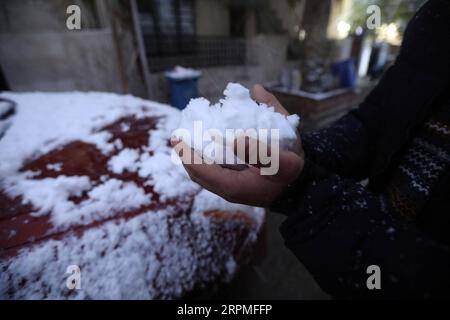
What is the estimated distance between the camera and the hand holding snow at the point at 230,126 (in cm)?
91

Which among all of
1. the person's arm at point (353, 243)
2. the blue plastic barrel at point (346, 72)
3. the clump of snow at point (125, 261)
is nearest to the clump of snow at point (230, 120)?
the person's arm at point (353, 243)

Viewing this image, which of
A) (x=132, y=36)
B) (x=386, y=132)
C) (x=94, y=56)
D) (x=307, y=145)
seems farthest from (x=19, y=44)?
(x=386, y=132)

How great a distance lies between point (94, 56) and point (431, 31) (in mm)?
6154

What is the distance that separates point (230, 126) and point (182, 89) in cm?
526

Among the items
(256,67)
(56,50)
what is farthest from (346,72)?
(56,50)

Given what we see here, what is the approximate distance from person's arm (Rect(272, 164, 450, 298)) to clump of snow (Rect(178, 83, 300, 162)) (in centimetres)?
21

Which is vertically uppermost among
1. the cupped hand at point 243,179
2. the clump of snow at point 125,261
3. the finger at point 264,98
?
the finger at point 264,98

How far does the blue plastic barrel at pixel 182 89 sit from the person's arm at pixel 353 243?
525 centimetres

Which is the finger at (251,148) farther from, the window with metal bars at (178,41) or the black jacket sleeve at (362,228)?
the window with metal bars at (178,41)

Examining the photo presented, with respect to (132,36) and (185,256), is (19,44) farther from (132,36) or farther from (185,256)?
(185,256)

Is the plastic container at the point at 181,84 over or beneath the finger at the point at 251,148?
beneath

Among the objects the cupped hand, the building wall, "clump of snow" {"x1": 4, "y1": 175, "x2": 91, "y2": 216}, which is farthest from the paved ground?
the building wall

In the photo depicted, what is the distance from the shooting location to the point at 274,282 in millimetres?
2480

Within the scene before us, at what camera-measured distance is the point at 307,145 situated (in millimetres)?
1213
